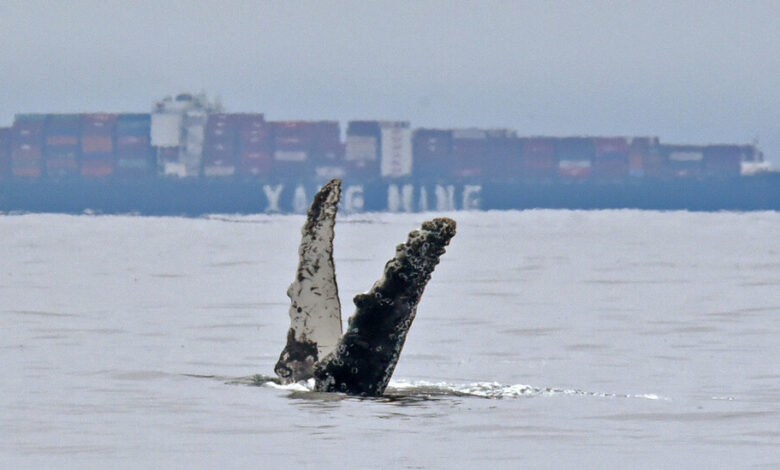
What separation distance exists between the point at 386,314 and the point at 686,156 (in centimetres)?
15672

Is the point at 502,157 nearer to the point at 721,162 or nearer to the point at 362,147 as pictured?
the point at 362,147

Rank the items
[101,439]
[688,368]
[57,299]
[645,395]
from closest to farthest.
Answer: [101,439]
[645,395]
[688,368]
[57,299]

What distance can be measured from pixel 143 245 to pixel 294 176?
7549 centimetres

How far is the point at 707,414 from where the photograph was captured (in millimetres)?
13953

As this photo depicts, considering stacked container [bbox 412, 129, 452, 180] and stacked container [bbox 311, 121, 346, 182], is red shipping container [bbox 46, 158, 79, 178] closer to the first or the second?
stacked container [bbox 311, 121, 346, 182]

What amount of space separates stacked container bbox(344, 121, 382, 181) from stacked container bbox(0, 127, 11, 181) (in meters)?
33.1

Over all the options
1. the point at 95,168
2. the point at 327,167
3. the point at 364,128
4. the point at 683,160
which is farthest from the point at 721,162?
the point at 95,168

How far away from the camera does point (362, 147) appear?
156500 mm

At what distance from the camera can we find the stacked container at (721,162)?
167m

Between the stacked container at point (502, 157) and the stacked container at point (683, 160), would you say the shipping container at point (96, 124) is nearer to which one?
the stacked container at point (502, 157)

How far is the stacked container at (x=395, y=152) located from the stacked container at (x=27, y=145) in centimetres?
3406

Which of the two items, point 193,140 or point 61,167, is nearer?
point 61,167

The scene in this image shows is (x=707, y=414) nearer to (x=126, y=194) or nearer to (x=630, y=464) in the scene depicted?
(x=630, y=464)

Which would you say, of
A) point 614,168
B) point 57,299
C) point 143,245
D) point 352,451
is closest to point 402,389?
point 352,451
